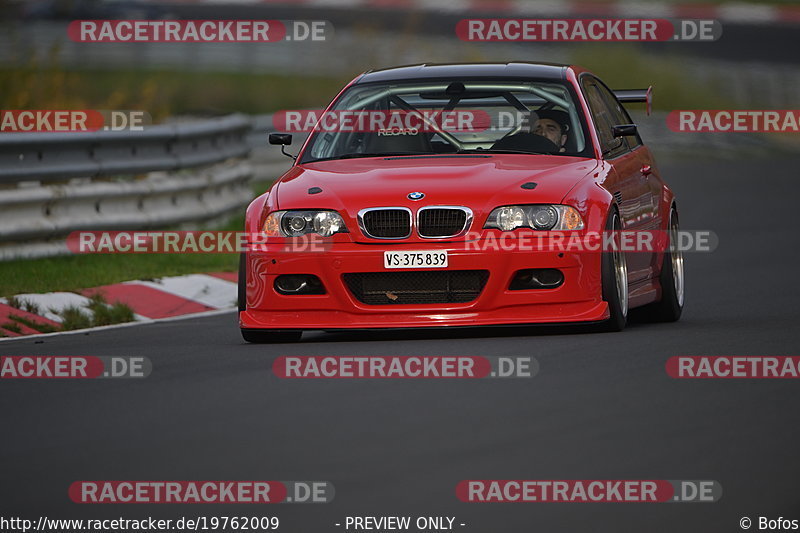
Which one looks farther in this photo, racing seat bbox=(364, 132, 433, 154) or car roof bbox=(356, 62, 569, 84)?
car roof bbox=(356, 62, 569, 84)

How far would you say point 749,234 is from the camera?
693 inches

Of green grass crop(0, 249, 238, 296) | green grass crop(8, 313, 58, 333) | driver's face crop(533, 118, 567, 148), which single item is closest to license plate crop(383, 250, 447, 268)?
driver's face crop(533, 118, 567, 148)

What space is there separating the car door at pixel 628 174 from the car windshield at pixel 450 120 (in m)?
0.23

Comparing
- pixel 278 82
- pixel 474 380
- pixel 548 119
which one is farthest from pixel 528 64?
pixel 278 82

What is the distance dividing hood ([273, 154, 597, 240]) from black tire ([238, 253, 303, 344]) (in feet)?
1.40

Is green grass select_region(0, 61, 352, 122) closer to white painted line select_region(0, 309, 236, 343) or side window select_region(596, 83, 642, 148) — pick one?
white painted line select_region(0, 309, 236, 343)

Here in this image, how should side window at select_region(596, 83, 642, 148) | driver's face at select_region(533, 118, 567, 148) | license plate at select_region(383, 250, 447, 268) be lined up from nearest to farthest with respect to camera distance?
license plate at select_region(383, 250, 447, 268), driver's face at select_region(533, 118, 567, 148), side window at select_region(596, 83, 642, 148)

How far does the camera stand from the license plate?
9.57 meters

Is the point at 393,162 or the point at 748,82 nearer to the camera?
the point at 393,162

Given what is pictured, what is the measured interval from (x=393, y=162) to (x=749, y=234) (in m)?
7.89

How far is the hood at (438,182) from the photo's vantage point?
31.8ft

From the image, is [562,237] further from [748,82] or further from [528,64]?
[748,82]

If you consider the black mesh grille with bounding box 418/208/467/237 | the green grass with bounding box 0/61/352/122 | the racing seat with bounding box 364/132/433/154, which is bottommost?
the black mesh grille with bounding box 418/208/467/237

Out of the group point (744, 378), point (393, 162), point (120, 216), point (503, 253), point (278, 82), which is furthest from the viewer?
point (278, 82)
